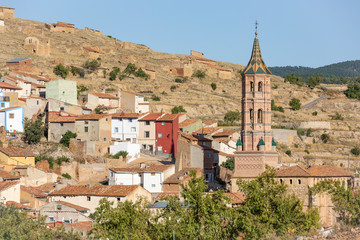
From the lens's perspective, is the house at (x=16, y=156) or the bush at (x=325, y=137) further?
the bush at (x=325, y=137)

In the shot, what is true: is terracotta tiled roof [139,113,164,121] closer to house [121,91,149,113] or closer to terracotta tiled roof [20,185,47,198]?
house [121,91,149,113]

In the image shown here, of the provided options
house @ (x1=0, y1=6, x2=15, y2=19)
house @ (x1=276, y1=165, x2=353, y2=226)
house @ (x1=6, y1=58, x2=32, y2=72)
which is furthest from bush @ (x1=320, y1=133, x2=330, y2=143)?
house @ (x1=0, y1=6, x2=15, y2=19)

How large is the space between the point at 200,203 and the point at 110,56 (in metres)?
73.2

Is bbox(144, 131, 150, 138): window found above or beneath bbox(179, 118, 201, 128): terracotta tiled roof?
beneath

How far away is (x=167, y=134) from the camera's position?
206ft

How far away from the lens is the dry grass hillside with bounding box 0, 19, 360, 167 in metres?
80.2

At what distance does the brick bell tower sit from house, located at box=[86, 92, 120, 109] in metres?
19.2

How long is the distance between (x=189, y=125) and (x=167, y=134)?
4.29 meters

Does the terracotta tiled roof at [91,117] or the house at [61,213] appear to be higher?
the terracotta tiled roof at [91,117]

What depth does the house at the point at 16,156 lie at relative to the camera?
54.8 m

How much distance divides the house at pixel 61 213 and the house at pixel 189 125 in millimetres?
20442

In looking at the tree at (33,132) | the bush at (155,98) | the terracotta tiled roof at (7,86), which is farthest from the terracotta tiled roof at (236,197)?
the bush at (155,98)

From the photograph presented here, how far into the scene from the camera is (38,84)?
73000 millimetres

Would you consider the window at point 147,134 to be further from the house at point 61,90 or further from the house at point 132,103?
the house at point 61,90
